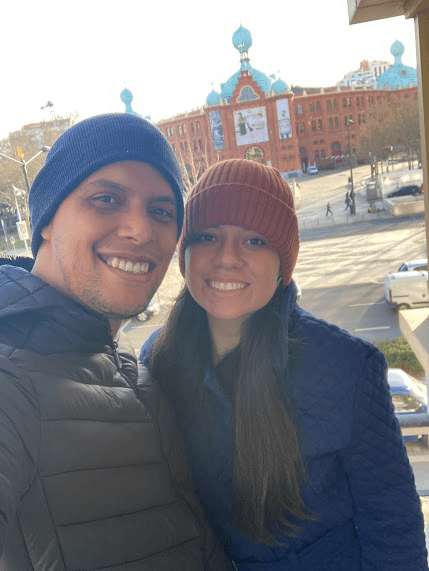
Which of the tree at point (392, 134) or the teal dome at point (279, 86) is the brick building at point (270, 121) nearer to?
the teal dome at point (279, 86)

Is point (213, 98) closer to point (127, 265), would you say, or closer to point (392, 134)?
point (392, 134)

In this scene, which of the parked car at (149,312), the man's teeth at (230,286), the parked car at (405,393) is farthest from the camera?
the parked car at (149,312)

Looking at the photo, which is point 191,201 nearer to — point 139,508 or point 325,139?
point 139,508

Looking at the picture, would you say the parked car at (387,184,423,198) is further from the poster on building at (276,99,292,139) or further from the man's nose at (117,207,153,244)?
the man's nose at (117,207,153,244)

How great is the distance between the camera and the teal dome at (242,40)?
32875mm

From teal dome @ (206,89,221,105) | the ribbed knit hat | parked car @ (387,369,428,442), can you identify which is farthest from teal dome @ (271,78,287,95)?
the ribbed knit hat

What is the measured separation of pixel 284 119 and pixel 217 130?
213 inches

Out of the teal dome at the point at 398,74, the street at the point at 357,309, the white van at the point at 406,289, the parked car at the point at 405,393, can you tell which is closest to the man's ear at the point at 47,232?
the parked car at the point at 405,393

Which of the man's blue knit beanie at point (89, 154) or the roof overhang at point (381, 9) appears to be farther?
the roof overhang at point (381, 9)

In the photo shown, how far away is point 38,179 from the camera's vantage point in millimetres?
1311

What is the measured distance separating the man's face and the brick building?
3243cm

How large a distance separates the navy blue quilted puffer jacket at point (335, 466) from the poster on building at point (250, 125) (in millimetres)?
37034

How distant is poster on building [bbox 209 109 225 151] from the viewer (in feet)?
117

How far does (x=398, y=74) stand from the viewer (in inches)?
1766
